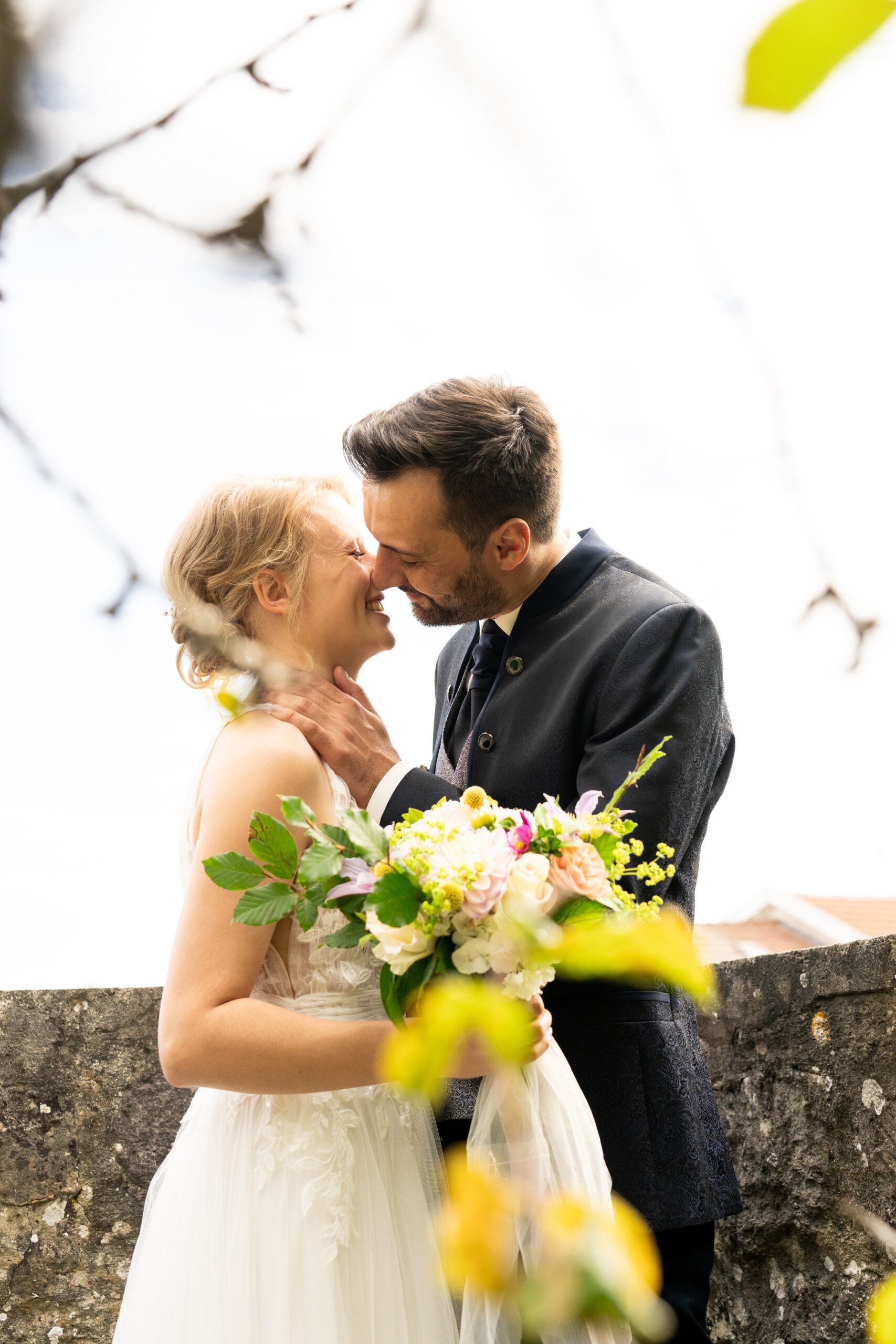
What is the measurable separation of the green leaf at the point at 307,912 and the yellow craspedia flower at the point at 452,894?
130 millimetres

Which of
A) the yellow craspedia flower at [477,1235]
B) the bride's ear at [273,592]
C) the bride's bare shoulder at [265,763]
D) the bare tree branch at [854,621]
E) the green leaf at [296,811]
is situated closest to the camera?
the yellow craspedia flower at [477,1235]

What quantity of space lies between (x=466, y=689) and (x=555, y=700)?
344 millimetres

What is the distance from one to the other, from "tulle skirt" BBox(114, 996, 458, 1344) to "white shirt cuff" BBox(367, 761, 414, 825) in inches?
11.6

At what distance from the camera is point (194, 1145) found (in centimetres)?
149

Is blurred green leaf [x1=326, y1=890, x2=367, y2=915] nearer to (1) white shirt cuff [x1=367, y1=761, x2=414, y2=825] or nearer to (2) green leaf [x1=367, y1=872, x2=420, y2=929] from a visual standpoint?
(2) green leaf [x1=367, y1=872, x2=420, y2=929]

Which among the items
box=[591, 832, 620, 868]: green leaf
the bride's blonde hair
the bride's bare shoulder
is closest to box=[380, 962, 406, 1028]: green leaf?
box=[591, 832, 620, 868]: green leaf

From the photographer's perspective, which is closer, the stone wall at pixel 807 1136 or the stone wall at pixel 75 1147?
the stone wall at pixel 807 1136

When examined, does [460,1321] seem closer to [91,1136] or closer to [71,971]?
[91,1136]

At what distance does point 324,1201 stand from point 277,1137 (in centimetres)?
11

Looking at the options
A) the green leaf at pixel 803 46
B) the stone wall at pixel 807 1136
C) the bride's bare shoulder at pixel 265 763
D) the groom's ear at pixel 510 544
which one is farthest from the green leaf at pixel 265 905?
the groom's ear at pixel 510 544

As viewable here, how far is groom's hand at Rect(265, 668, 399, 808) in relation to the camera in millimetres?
1616

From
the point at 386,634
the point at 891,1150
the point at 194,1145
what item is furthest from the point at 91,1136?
the point at 891,1150

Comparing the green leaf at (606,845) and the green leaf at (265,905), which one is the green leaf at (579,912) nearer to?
the green leaf at (606,845)

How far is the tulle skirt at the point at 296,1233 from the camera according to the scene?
1323 mm
